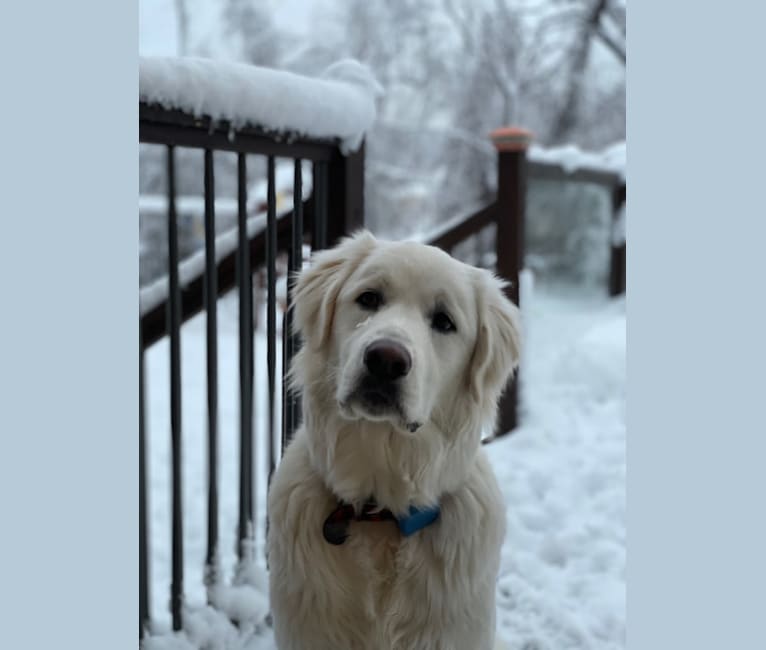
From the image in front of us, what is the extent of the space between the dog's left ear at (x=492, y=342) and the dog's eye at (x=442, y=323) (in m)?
0.10

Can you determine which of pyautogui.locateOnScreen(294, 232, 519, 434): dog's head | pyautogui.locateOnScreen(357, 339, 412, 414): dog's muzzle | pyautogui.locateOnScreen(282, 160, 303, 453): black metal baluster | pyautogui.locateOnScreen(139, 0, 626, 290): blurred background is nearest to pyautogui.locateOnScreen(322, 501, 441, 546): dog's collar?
pyautogui.locateOnScreen(294, 232, 519, 434): dog's head

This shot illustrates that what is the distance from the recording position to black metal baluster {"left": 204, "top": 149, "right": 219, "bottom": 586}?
212cm

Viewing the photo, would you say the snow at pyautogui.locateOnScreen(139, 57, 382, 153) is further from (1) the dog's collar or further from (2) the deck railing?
(1) the dog's collar

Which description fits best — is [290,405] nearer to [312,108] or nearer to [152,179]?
[312,108]

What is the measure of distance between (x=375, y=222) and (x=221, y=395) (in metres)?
8.01

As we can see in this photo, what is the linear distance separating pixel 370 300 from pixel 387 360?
262 mm

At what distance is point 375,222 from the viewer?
13.5 metres

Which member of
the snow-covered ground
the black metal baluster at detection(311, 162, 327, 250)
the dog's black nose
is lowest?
the snow-covered ground

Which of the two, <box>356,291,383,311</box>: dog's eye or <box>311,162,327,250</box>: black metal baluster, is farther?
<box>311,162,327,250</box>: black metal baluster

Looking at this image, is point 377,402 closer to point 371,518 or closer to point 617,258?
point 371,518

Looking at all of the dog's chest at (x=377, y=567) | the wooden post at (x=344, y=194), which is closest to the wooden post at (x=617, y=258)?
the wooden post at (x=344, y=194)

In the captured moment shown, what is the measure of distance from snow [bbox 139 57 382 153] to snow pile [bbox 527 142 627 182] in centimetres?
293

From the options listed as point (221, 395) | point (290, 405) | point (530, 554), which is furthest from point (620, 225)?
point (290, 405)

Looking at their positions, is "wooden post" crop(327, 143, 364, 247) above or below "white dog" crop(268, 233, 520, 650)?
above
